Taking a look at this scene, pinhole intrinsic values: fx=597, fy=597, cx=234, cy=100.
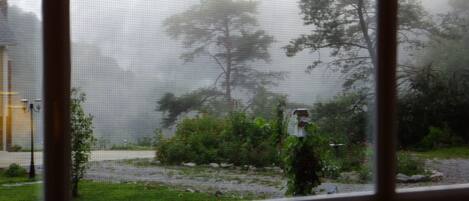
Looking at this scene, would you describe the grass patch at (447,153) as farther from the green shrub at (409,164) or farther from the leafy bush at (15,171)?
the leafy bush at (15,171)

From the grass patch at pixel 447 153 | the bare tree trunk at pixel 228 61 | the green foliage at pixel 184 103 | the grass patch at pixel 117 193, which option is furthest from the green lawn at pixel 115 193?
the grass patch at pixel 447 153

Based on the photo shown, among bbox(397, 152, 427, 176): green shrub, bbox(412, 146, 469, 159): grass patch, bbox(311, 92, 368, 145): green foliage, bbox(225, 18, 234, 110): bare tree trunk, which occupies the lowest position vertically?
bbox(397, 152, 427, 176): green shrub

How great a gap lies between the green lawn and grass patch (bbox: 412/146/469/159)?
104 cm

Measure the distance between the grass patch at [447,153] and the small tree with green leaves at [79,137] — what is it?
5.20 feet

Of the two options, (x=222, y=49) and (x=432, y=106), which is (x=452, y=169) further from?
(x=222, y=49)

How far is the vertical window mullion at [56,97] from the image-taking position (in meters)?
2.15

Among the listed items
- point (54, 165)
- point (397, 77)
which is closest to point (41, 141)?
point (54, 165)

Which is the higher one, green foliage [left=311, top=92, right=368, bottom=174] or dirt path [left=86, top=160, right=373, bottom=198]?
green foliage [left=311, top=92, right=368, bottom=174]

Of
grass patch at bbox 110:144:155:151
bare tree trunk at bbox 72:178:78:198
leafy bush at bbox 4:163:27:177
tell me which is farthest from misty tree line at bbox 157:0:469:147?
Result: leafy bush at bbox 4:163:27:177

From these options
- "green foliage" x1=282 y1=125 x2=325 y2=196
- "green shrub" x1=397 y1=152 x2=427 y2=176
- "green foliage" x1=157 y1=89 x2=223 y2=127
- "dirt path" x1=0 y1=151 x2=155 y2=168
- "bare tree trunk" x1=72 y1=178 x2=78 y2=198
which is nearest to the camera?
"dirt path" x1=0 y1=151 x2=155 y2=168

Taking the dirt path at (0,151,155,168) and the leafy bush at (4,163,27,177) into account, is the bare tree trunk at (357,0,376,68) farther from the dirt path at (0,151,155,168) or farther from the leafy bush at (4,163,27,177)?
the leafy bush at (4,163,27,177)

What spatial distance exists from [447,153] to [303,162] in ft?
2.71

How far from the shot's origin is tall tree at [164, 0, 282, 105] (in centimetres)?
251

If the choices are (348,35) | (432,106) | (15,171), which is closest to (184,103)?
(15,171)
